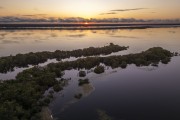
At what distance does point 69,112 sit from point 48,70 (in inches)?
621

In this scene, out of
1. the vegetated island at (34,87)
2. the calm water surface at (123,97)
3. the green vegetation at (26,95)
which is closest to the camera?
the green vegetation at (26,95)

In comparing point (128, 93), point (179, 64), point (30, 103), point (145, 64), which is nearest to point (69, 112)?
point (30, 103)

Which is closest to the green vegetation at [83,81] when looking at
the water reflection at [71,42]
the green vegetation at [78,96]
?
the green vegetation at [78,96]

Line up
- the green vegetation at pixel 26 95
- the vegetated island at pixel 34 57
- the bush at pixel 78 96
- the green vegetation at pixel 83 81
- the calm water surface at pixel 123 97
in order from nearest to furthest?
1. the green vegetation at pixel 26 95
2. the calm water surface at pixel 123 97
3. the bush at pixel 78 96
4. the green vegetation at pixel 83 81
5. the vegetated island at pixel 34 57

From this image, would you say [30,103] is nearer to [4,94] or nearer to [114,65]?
[4,94]

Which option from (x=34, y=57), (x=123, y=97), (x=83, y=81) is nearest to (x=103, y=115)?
(x=123, y=97)

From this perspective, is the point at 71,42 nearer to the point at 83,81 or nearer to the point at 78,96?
the point at 83,81

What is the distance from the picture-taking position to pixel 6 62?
170 ft

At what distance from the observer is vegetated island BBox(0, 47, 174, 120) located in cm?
2642

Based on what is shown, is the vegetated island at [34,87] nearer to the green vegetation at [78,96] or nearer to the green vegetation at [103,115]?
the green vegetation at [78,96]

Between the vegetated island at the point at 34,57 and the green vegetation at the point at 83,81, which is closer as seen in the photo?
the green vegetation at the point at 83,81

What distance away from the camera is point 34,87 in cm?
3434

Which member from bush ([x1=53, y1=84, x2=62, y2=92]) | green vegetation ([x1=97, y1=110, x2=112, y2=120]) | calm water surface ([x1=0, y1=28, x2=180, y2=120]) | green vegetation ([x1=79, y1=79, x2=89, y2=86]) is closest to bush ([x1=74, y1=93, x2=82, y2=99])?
calm water surface ([x1=0, y1=28, x2=180, y2=120])

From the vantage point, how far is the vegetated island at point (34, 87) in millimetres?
26422
